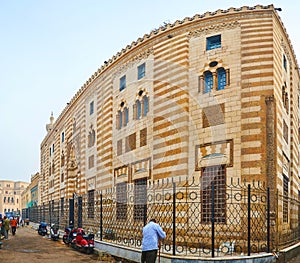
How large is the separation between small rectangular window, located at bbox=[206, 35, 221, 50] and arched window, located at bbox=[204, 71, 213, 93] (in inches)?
41.0

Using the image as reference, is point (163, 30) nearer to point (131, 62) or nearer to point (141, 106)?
point (131, 62)

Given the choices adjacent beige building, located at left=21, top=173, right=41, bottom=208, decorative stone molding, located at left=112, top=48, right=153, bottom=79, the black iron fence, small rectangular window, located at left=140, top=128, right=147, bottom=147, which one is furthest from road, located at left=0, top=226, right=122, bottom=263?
adjacent beige building, located at left=21, top=173, right=41, bottom=208

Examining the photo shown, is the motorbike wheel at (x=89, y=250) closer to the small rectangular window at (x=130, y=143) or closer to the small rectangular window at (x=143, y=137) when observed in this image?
the small rectangular window at (x=143, y=137)

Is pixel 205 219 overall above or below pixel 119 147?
below

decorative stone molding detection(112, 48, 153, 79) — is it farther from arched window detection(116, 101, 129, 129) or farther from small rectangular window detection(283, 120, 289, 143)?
small rectangular window detection(283, 120, 289, 143)

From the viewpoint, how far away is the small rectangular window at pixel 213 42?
17953 mm

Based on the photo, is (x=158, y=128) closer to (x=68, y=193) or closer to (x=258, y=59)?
(x=258, y=59)

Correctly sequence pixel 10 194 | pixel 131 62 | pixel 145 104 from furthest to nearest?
pixel 10 194, pixel 131 62, pixel 145 104

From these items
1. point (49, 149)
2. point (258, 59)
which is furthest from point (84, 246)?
point (49, 149)

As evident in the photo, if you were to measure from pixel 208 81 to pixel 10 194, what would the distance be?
107 m

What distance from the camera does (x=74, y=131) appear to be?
A: 32781 mm

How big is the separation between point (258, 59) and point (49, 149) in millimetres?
31119

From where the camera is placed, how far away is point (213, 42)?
18.1m

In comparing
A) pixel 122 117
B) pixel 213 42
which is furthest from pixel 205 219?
pixel 122 117
